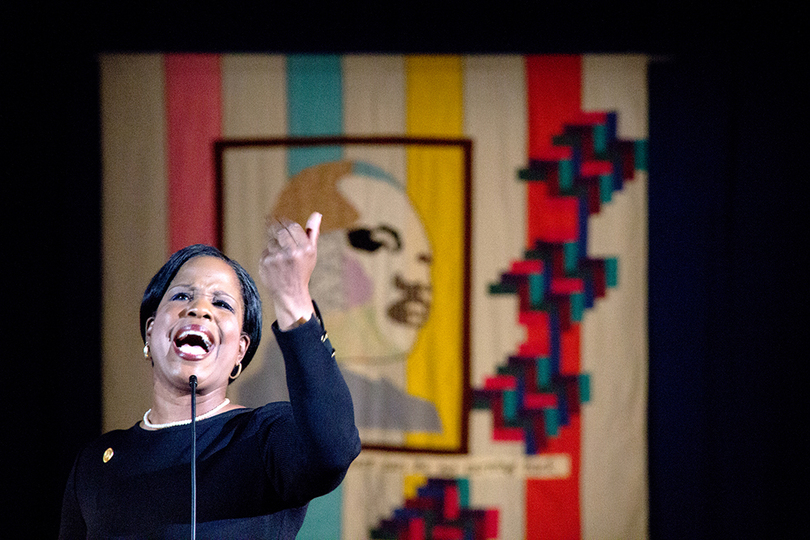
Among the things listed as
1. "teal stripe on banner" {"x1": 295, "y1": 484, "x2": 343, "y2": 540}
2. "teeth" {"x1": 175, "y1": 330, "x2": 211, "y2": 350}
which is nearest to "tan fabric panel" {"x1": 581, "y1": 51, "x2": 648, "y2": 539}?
"teal stripe on banner" {"x1": 295, "y1": 484, "x2": 343, "y2": 540}

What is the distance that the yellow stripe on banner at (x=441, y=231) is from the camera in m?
2.28

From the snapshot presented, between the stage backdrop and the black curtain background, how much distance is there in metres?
0.10

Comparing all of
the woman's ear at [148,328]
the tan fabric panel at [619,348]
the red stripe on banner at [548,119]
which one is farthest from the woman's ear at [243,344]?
the tan fabric panel at [619,348]

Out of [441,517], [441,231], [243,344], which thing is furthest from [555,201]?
[243,344]

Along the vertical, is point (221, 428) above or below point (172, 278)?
below

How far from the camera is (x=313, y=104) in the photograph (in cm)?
234

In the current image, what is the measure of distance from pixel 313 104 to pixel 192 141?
0.53 m

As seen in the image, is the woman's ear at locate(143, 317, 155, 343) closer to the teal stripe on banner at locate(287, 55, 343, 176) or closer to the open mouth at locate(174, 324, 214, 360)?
the open mouth at locate(174, 324, 214, 360)

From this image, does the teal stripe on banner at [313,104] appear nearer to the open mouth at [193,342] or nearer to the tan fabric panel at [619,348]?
the tan fabric panel at [619,348]

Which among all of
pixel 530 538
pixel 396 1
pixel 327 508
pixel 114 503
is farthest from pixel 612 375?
pixel 114 503

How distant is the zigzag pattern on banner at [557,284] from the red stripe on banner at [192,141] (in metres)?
1.25

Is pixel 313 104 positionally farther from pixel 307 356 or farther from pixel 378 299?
pixel 307 356

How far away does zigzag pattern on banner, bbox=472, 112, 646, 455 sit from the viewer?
2.28 metres
